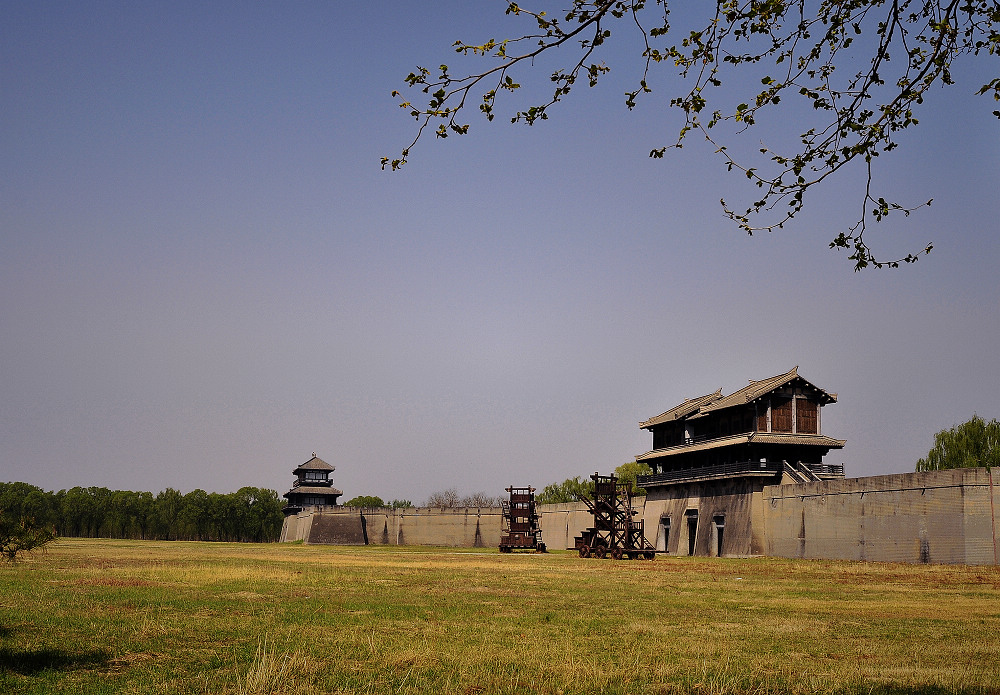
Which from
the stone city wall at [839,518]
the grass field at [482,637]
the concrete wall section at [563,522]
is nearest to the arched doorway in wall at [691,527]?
the stone city wall at [839,518]

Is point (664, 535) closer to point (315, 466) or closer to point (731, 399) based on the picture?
point (731, 399)

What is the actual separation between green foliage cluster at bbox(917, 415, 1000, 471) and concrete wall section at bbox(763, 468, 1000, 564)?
32.8 meters

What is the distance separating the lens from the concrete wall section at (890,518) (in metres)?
36.2

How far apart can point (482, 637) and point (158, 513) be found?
393 ft

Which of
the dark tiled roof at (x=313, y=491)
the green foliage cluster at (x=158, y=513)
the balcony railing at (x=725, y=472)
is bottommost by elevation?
the green foliage cluster at (x=158, y=513)

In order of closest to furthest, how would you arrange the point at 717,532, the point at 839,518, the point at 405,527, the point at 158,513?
the point at 839,518, the point at 717,532, the point at 405,527, the point at 158,513

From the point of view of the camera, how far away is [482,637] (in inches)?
507

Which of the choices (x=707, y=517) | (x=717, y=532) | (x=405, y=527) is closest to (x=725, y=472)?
(x=707, y=517)

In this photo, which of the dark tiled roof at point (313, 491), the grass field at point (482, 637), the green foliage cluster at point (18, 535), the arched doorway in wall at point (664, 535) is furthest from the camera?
the dark tiled roof at point (313, 491)

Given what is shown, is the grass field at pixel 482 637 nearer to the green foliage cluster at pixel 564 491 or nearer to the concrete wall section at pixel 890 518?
the concrete wall section at pixel 890 518

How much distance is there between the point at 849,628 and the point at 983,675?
180 inches

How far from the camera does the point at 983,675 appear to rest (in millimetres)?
10109

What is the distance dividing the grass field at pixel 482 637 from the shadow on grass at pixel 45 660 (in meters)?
0.04

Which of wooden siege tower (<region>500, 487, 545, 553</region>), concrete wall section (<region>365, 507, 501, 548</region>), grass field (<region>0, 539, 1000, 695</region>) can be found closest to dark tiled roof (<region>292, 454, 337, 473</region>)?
concrete wall section (<region>365, 507, 501, 548</region>)
